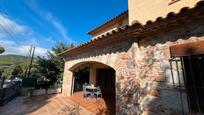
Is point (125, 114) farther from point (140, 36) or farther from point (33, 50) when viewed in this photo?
point (33, 50)

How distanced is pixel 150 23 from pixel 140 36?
0.76 m

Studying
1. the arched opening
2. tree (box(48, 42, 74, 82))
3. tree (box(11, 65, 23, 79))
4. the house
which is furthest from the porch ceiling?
tree (box(11, 65, 23, 79))

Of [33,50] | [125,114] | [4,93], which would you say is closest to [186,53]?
[125,114]

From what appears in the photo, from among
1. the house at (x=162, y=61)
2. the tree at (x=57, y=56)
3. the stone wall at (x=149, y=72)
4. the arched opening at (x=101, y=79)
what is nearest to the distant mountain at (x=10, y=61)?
the tree at (x=57, y=56)

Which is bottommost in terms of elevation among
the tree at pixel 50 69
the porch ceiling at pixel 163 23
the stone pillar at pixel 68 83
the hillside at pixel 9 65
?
the stone pillar at pixel 68 83

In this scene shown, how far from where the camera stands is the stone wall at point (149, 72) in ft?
9.91

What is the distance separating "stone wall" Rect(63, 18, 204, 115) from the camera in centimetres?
302

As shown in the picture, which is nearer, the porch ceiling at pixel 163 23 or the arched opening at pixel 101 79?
the porch ceiling at pixel 163 23

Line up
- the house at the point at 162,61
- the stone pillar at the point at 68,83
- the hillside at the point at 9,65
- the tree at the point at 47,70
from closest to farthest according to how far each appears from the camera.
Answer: the house at the point at 162,61 → the stone pillar at the point at 68,83 → the tree at the point at 47,70 → the hillside at the point at 9,65

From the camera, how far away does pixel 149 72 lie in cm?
360

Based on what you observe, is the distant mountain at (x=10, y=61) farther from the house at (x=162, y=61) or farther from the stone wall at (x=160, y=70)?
the stone wall at (x=160, y=70)

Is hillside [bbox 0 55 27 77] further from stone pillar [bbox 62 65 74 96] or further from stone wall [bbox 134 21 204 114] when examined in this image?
stone wall [bbox 134 21 204 114]

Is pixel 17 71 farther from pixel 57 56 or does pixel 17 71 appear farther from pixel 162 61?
pixel 162 61

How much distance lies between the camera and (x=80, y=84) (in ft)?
41.4
